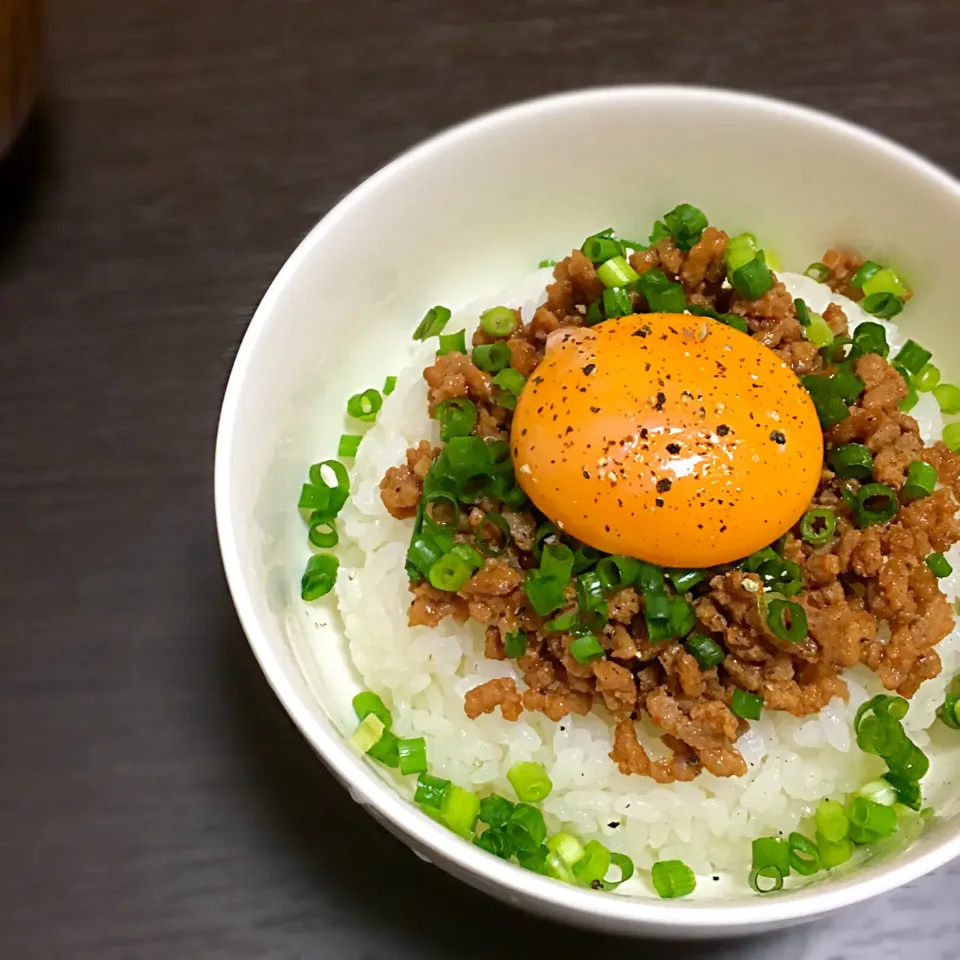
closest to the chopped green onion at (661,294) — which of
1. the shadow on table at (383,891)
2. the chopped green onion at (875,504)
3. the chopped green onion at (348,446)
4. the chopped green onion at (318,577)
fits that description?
the chopped green onion at (875,504)

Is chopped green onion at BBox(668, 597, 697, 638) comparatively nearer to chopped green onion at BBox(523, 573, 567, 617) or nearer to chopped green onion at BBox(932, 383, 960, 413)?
chopped green onion at BBox(523, 573, 567, 617)

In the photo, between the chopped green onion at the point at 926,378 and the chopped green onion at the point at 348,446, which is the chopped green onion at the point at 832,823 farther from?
the chopped green onion at the point at 348,446

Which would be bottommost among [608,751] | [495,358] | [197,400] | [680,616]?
[197,400]

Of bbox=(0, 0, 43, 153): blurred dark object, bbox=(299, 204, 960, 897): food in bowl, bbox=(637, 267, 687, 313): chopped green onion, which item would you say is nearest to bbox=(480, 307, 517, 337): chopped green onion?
bbox=(299, 204, 960, 897): food in bowl

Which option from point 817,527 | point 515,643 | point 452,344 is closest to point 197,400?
point 452,344

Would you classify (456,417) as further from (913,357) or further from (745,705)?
(913,357)
